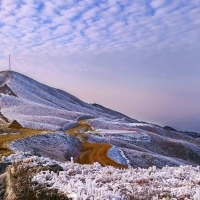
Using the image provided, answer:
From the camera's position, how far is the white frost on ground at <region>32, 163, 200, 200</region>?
9479 millimetres

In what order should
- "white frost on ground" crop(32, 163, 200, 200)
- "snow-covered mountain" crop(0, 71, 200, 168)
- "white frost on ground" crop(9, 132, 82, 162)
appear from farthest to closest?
"snow-covered mountain" crop(0, 71, 200, 168)
"white frost on ground" crop(9, 132, 82, 162)
"white frost on ground" crop(32, 163, 200, 200)

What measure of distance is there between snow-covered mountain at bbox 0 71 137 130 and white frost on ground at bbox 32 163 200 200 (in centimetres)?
5687

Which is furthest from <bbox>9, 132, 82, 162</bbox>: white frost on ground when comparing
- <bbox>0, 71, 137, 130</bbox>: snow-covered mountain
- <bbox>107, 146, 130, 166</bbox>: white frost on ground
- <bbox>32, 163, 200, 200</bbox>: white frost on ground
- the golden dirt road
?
<bbox>0, 71, 137, 130</bbox>: snow-covered mountain

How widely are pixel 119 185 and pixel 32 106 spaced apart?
10042 centimetres

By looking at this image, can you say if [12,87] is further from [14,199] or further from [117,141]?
[14,199]

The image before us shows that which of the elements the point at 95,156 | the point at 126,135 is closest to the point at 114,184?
the point at 95,156

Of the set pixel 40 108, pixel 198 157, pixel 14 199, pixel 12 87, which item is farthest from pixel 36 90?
pixel 14 199

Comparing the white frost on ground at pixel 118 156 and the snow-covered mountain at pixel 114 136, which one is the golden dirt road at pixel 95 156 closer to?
the white frost on ground at pixel 118 156

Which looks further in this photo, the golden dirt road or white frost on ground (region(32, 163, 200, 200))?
the golden dirt road

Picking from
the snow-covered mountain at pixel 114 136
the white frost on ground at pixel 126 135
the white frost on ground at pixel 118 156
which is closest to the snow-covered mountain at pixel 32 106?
the snow-covered mountain at pixel 114 136

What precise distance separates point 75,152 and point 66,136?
4489 mm

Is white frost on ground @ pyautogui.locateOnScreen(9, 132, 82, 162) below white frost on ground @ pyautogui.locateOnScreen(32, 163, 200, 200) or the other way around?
below

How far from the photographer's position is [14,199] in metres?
10.9

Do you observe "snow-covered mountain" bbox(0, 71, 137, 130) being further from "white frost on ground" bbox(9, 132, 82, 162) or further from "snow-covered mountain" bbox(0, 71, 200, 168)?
"white frost on ground" bbox(9, 132, 82, 162)
